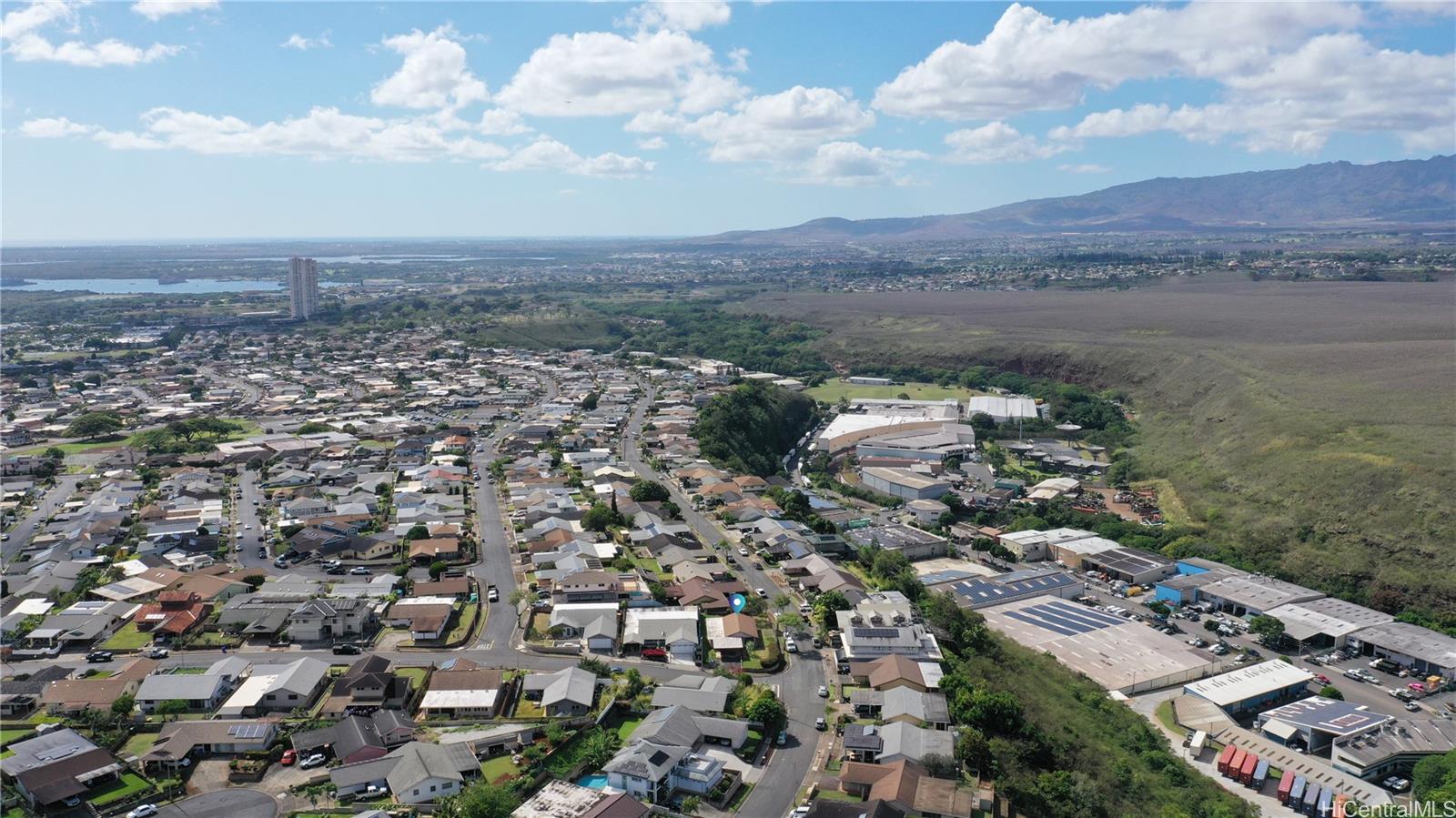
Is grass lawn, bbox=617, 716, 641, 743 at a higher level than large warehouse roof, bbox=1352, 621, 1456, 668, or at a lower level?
higher

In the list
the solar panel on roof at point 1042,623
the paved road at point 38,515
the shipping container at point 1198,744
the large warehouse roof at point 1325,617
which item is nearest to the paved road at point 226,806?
the paved road at point 38,515

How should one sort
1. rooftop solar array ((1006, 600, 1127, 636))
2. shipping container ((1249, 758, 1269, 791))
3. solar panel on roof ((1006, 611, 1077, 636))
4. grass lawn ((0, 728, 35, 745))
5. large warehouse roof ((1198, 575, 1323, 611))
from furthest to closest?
large warehouse roof ((1198, 575, 1323, 611)) < rooftop solar array ((1006, 600, 1127, 636)) < solar panel on roof ((1006, 611, 1077, 636)) < shipping container ((1249, 758, 1269, 791)) < grass lawn ((0, 728, 35, 745))

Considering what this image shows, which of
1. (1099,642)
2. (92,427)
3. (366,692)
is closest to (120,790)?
(366,692)

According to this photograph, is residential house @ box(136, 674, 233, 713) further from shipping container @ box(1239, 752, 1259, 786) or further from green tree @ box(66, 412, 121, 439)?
green tree @ box(66, 412, 121, 439)

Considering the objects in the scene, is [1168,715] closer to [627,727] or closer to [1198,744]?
[1198,744]

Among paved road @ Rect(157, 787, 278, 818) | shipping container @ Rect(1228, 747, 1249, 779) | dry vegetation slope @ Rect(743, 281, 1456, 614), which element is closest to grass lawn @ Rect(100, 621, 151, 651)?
paved road @ Rect(157, 787, 278, 818)

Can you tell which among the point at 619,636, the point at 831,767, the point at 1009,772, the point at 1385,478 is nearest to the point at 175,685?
the point at 619,636

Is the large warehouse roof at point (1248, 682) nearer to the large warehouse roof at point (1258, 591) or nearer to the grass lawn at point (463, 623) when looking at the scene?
the large warehouse roof at point (1258, 591)
